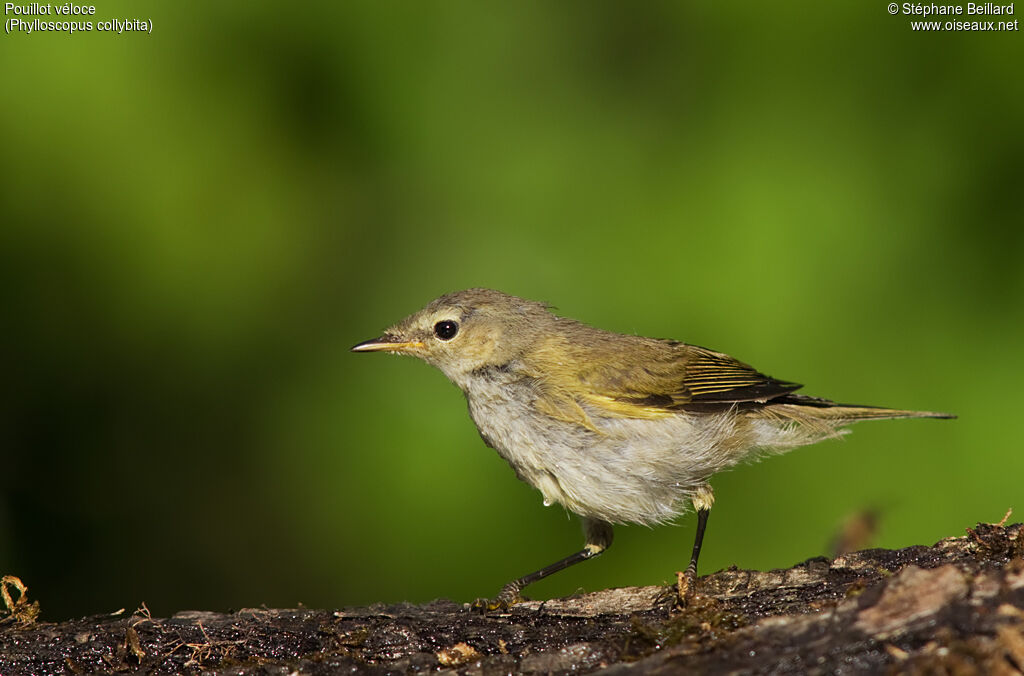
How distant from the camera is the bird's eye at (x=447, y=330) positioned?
4785mm

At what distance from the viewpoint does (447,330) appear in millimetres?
4793

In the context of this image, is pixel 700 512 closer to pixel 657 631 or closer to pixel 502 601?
pixel 502 601

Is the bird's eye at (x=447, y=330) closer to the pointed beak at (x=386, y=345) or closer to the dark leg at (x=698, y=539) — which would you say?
the pointed beak at (x=386, y=345)

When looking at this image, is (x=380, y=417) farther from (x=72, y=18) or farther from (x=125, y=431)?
(x=72, y=18)

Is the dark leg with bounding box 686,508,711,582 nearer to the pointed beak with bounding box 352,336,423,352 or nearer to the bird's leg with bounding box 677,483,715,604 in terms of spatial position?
the bird's leg with bounding box 677,483,715,604

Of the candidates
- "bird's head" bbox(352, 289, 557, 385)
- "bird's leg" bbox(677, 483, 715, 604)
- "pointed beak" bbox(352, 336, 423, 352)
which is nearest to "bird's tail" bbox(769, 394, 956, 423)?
"bird's leg" bbox(677, 483, 715, 604)

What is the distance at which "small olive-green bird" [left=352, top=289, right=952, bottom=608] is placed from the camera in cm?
424

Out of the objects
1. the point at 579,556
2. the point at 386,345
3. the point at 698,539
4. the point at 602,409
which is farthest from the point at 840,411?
the point at 386,345

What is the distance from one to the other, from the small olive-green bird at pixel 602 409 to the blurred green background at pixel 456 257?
16 cm

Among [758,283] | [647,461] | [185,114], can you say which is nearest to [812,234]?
[758,283]

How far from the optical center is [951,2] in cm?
482

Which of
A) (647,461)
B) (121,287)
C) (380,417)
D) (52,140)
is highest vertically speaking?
(52,140)

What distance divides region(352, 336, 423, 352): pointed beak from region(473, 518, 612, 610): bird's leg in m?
1.23

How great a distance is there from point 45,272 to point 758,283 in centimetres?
340
